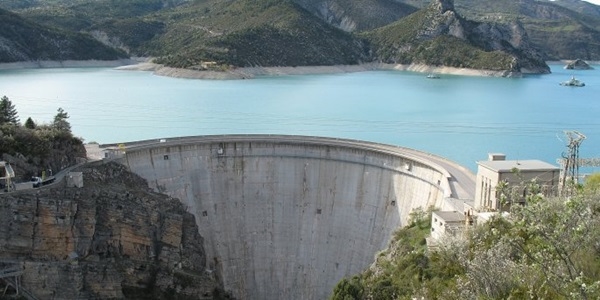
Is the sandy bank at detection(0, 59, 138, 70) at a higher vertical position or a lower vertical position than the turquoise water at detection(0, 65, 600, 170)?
higher

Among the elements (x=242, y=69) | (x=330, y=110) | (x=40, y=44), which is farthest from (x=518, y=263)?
(x=40, y=44)

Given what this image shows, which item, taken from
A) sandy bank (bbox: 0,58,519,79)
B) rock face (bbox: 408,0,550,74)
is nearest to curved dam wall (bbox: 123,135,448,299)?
sandy bank (bbox: 0,58,519,79)

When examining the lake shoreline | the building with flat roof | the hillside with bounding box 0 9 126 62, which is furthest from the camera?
the hillside with bounding box 0 9 126 62

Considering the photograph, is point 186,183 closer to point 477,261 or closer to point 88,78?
point 477,261

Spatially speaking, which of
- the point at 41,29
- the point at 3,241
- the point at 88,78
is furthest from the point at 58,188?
the point at 41,29

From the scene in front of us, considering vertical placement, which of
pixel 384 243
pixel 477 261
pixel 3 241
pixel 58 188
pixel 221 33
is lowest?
pixel 384 243

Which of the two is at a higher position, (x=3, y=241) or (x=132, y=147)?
(x=132, y=147)

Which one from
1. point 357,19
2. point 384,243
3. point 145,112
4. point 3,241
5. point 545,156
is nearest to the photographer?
point 3,241

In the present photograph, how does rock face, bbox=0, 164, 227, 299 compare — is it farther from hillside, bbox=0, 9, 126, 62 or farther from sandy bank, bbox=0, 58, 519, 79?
hillside, bbox=0, 9, 126, 62
